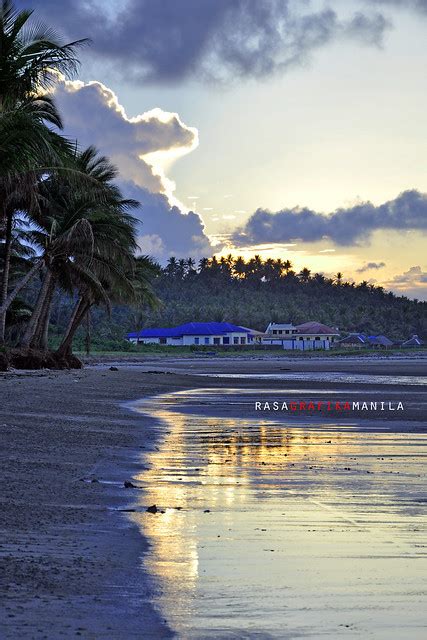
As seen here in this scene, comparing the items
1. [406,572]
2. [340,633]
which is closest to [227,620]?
[340,633]

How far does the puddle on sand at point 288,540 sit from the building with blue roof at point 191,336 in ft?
356

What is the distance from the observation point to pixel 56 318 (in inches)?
4400

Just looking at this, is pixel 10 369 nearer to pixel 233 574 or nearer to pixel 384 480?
pixel 384 480

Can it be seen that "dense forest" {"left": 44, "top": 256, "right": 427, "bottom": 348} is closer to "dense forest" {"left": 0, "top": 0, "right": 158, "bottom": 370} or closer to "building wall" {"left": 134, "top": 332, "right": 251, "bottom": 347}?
"building wall" {"left": 134, "top": 332, "right": 251, "bottom": 347}

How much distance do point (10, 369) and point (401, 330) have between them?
14539 centimetres

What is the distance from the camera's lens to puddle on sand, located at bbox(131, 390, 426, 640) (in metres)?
4.83

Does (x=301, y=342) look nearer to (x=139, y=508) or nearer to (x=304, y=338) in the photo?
(x=304, y=338)

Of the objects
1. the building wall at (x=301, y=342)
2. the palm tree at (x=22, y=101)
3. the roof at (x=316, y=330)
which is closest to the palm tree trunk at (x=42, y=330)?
the palm tree at (x=22, y=101)

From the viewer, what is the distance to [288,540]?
6836mm

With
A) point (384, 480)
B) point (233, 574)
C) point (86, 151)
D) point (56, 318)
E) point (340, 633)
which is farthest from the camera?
point (56, 318)

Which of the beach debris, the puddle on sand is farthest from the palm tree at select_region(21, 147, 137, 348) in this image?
the beach debris

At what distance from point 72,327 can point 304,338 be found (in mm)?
82805

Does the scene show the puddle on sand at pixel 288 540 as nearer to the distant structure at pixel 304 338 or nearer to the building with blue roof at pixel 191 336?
the building with blue roof at pixel 191 336

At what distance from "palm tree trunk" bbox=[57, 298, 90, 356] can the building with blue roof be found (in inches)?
2656
